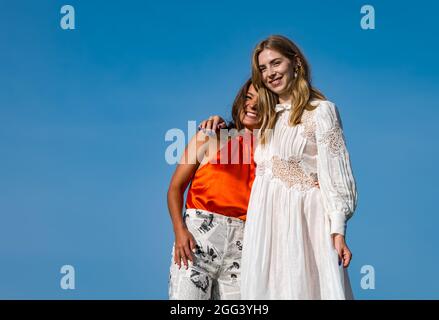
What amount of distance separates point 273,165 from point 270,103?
1.84ft

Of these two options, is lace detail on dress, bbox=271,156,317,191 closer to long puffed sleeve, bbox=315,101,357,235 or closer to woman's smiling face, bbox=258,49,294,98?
long puffed sleeve, bbox=315,101,357,235

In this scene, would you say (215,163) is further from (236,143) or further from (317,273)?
(317,273)

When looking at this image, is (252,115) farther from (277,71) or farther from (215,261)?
(215,261)

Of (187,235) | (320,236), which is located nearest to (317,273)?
(320,236)

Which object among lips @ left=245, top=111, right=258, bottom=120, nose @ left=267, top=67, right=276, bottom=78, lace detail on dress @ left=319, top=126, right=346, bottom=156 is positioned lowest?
lace detail on dress @ left=319, top=126, right=346, bottom=156

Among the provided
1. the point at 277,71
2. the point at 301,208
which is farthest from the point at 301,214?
the point at 277,71

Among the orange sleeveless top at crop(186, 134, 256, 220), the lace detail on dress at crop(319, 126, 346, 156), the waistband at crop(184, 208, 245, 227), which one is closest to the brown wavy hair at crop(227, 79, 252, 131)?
the orange sleeveless top at crop(186, 134, 256, 220)

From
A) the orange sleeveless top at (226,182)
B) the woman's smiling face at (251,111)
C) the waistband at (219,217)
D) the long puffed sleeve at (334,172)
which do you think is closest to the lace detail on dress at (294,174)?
the long puffed sleeve at (334,172)

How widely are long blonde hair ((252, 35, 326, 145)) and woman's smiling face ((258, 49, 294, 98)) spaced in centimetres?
3

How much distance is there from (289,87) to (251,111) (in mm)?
442

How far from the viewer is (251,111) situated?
520 cm

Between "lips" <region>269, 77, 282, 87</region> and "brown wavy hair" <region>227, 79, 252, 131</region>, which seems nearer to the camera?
"lips" <region>269, 77, 282, 87</region>

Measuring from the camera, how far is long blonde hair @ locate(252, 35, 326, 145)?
4749mm

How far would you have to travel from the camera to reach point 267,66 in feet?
16.1
